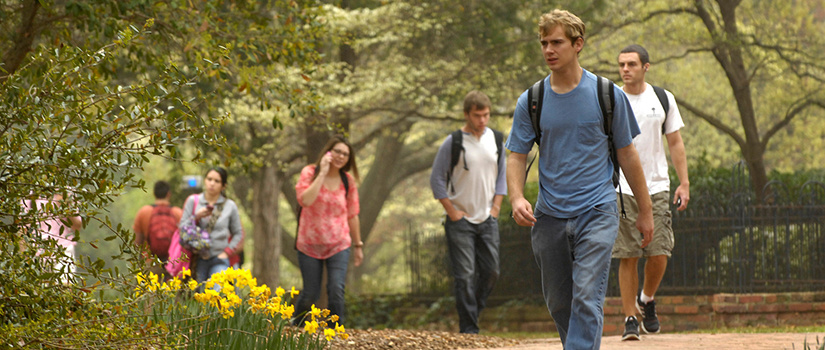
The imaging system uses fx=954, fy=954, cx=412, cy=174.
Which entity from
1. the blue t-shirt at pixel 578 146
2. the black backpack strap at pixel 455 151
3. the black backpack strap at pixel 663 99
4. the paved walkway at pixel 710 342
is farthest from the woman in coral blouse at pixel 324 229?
the blue t-shirt at pixel 578 146

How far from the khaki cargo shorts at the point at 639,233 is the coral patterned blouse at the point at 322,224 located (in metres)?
2.41

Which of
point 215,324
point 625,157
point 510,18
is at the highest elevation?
point 510,18

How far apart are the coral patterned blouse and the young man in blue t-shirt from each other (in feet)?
11.2

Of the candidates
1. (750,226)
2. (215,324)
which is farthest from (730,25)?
(215,324)

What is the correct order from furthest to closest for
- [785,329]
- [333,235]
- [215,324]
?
1. [785,329]
2. [333,235]
3. [215,324]

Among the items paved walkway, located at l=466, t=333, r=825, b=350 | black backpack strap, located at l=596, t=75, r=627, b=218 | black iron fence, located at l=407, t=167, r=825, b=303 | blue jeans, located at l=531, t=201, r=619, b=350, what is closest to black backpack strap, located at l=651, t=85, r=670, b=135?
paved walkway, located at l=466, t=333, r=825, b=350

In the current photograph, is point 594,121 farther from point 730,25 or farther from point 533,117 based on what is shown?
point 730,25

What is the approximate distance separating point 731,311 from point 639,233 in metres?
3.43

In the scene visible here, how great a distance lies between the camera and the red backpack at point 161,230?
9969mm

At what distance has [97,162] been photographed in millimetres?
4227

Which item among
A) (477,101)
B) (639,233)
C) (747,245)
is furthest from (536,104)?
(747,245)

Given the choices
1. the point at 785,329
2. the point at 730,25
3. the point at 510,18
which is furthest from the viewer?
the point at 510,18

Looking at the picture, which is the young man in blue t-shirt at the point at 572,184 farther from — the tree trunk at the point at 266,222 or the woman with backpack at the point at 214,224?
the tree trunk at the point at 266,222

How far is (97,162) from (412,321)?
985 centimetres
